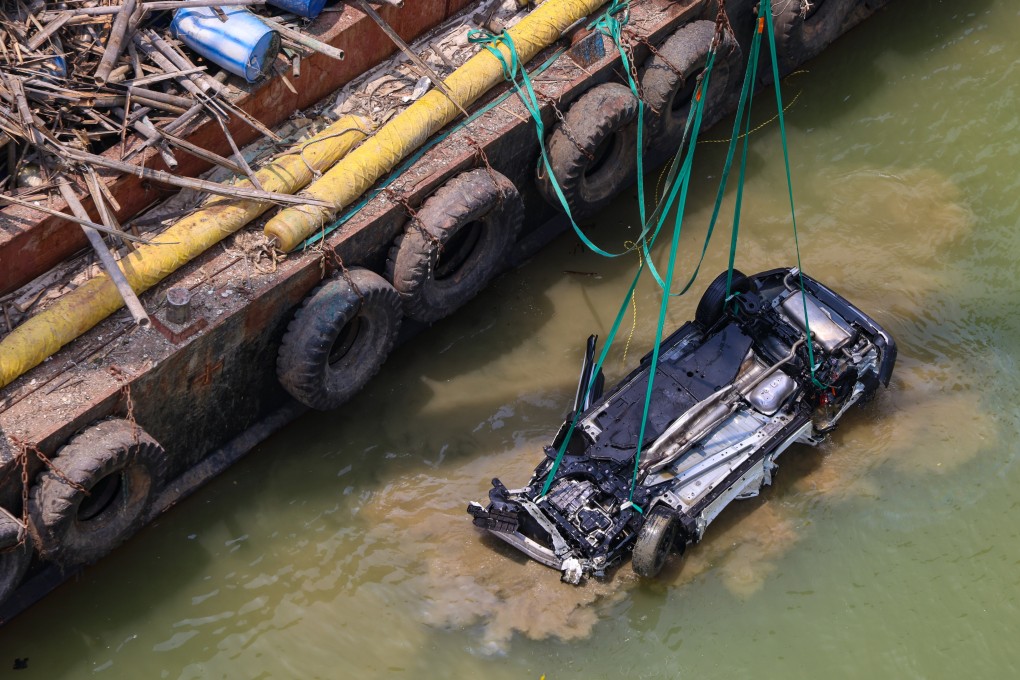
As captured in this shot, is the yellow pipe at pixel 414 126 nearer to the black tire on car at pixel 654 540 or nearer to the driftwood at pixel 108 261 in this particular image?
the driftwood at pixel 108 261

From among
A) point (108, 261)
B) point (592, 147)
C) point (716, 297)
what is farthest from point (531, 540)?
point (108, 261)

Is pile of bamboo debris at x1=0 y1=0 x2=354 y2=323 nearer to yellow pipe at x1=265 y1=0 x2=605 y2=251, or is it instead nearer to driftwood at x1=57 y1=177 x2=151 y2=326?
driftwood at x1=57 y1=177 x2=151 y2=326

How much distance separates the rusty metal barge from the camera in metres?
9.98

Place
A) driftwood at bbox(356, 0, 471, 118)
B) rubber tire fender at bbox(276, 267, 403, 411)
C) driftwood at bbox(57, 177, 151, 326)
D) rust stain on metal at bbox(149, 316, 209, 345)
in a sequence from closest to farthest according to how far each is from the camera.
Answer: driftwood at bbox(57, 177, 151, 326) → rust stain on metal at bbox(149, 316, 209, 345) → rubber tire fender at bbox(276, 267, 403, 411) → driftwood at bbox(356, 0, 471, 118)

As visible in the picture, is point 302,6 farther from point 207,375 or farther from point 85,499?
point 85,499

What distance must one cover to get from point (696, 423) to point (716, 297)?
1.30 meters

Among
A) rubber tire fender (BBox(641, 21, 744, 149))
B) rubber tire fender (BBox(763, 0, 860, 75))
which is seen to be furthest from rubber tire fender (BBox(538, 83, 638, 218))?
rubber tire fender (BBox(763, 0, 860, 75))

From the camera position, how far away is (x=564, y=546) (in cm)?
1047

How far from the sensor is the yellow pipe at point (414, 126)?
35.6ft

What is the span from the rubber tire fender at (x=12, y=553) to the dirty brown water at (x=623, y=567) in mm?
879

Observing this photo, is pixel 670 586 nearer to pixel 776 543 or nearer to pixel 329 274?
pixel 776 543

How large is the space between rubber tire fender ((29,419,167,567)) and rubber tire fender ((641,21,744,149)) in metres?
5.90

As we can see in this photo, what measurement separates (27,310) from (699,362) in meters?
5.82

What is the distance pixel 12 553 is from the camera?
970 centimetres
